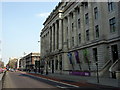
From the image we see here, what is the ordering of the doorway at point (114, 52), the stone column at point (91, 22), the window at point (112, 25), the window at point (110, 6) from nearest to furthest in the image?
the doorway at point (114, 52) < the window at point (112, 25) < the window at point (110, 6) < the stone column at point (91, 22)

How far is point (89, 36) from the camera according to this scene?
41500mm

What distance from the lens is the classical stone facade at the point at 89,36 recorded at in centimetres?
3434

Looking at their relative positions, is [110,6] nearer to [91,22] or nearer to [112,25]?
[112,25]

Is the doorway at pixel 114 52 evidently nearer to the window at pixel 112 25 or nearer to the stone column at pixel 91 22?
the window at pixel 112 25

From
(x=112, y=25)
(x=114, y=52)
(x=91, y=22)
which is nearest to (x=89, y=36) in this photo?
(x=91, y=22)

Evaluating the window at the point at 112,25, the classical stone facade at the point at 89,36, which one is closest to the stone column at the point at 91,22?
the classical stone facade at the point at 89,36

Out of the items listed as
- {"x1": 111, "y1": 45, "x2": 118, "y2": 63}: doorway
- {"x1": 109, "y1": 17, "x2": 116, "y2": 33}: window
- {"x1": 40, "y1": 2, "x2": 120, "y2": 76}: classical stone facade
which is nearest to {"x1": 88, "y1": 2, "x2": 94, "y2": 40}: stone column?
{"x1": 40, "y1": 2, "x2": 120, "y2": 76}: classical stone facade

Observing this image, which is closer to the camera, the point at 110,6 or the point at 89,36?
the point at 110,6

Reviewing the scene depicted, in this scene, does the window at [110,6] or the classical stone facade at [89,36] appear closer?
the classical stone facade at [89,36]

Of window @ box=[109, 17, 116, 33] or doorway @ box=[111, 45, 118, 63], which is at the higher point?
window @ box=[109, 17, 116, 33]

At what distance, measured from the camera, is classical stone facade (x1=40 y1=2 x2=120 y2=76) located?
3434 centimetres

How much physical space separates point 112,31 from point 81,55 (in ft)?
44.1

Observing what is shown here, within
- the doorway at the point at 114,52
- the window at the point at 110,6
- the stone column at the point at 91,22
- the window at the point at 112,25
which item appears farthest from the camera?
the stone column at the point at 91,22

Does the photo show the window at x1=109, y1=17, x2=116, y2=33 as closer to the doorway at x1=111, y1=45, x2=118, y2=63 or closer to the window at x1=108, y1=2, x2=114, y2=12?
the window at x1=108, y1=2, x2=114, y2=12
